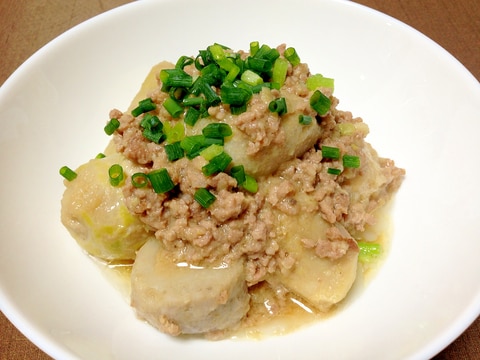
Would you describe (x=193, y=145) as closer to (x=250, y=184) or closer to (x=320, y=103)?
(x=250, y=184)

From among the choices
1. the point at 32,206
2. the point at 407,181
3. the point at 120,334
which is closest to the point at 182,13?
the point at 32,206

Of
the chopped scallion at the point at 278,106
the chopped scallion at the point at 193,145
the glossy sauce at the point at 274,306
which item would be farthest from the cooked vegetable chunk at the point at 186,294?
the chopped scallion at the point at 278,106

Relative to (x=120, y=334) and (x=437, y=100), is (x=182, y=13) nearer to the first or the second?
(x=437, y=100)

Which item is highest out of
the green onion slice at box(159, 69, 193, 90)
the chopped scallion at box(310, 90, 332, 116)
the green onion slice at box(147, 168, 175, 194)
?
the green onion slice at box(159, 69, 193, 90)

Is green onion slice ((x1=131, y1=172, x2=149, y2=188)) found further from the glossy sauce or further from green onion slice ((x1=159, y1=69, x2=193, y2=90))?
the glossy sauce

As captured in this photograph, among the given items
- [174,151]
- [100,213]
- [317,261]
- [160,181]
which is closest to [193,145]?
[174,151]

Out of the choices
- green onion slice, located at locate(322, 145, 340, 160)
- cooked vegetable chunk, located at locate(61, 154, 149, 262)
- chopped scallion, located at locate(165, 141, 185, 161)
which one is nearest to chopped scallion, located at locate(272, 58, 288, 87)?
green onion slice, located at locate(322, 145, 340, 160)

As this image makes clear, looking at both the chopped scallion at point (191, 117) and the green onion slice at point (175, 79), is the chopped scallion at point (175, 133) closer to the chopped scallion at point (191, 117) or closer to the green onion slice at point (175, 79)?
the chopped scallion at point (191, 117)
